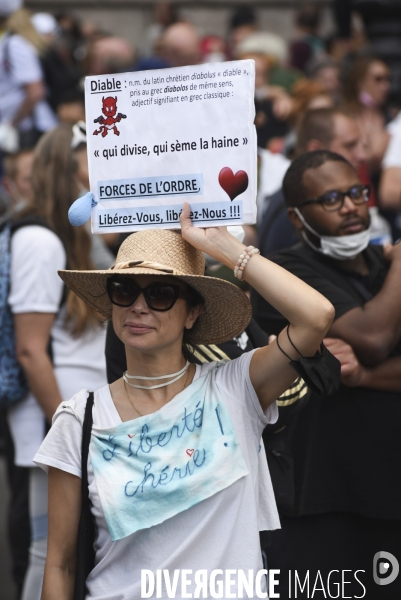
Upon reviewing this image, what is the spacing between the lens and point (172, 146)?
287cm

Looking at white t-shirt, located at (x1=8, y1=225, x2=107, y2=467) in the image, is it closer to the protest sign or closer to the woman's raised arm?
the protest sign

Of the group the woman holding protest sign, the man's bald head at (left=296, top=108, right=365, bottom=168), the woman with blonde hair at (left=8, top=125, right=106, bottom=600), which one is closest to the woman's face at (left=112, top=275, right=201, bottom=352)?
the woman holding protest sign

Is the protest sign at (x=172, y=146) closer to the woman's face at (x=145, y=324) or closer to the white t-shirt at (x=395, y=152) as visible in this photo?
the woman's face at (x=145, y=324)

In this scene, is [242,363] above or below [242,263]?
below

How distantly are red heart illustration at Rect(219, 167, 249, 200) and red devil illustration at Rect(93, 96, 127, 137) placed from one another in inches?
15.0

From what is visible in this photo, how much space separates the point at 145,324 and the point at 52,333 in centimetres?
170

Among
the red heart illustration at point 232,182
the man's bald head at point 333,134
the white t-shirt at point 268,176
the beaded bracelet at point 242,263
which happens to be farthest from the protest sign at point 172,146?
the white t-shirt at point 268,176

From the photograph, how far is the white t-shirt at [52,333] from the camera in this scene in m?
4.33

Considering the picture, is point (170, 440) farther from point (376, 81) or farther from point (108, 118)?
point (376, 81)

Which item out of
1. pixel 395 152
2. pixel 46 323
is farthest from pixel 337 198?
pixel 395 152

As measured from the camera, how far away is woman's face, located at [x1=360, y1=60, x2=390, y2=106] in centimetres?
778

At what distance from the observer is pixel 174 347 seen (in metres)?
2.95

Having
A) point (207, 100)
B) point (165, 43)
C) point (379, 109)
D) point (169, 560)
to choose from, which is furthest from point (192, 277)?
point (165, 43)

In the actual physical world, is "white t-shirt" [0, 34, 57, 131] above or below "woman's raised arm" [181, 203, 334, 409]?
above
